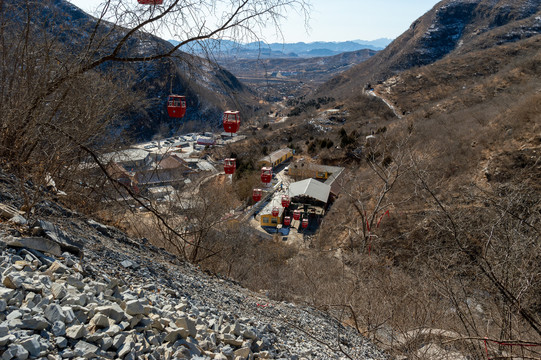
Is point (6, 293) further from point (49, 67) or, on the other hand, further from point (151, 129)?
point (151, 129)

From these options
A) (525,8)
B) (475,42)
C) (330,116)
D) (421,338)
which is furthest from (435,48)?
(421,338)

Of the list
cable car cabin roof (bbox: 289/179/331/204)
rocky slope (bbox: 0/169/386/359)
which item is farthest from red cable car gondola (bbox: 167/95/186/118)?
cable car cabin roof (bbox: 289/179/331/204)

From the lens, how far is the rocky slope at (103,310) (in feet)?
6.79

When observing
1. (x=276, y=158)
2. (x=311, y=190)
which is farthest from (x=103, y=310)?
(x=276, y=158)

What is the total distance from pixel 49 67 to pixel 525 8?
88.3 m

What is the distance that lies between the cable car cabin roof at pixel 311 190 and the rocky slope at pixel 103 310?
17.0 m

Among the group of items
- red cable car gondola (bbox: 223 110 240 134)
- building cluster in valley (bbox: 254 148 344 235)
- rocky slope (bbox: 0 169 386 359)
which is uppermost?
red cable car gondola (bbox: 223 110 240 134)

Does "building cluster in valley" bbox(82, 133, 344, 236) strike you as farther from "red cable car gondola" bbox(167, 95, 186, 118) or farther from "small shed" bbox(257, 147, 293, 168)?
"red cable car gondola" bbox(167, 95, 186, 118)

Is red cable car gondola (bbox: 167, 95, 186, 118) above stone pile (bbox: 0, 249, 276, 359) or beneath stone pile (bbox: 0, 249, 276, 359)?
above

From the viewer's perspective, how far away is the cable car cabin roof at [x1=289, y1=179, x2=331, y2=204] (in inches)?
845

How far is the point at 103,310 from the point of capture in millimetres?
2354

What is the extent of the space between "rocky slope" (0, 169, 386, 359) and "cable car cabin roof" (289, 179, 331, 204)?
55.9 feet

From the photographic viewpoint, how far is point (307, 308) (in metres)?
6.07

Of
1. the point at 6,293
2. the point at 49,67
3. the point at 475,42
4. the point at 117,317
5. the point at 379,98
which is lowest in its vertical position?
the point at 117,317
